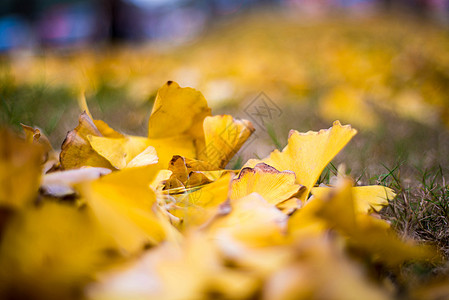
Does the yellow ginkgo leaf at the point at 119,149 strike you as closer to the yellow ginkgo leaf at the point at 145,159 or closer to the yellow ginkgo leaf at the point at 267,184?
the yellow ginkgo leaf at the point at 145,159

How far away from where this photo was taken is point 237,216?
44 cm

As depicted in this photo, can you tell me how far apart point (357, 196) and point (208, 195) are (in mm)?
187

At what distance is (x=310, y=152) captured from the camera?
575mm

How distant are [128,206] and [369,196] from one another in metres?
0.29

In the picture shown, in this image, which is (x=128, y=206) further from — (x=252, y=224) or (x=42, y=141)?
(x=42, y=141)

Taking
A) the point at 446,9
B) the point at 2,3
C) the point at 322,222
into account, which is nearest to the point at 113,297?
the point at 322,222

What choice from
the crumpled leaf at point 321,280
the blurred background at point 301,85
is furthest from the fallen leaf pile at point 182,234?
the blurred background at point 301,85

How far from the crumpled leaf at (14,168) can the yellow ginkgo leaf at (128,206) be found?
5cm

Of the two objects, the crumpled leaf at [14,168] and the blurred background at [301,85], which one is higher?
the crumpled leaf at [14,168]

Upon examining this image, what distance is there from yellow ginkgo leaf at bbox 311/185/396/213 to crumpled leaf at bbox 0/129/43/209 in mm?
318

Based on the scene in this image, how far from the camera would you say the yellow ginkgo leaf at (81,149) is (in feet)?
1.86

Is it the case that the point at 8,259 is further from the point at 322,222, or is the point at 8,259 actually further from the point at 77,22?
the point at 77,22

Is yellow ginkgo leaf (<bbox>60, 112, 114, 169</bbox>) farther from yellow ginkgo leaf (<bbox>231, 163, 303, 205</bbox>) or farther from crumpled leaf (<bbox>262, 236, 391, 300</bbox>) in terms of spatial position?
crumpled leaf (<bbox>262, 236, 391, 300</bbox>)

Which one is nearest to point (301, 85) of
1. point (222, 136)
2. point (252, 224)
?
point (222, 136)
